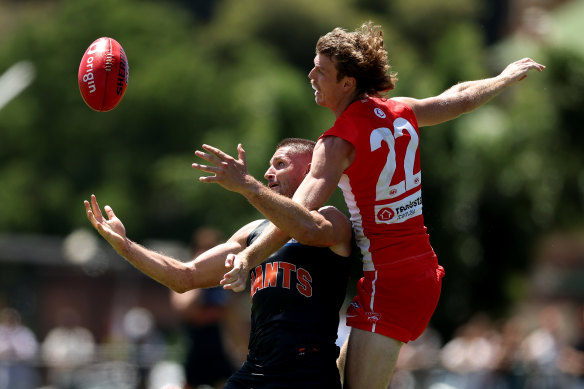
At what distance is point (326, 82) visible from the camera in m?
5.80

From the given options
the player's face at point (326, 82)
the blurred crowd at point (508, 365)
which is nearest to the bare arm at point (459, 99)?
the player's face at point (326, 82)

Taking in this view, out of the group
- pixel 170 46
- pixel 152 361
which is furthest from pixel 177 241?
pixel 152 361

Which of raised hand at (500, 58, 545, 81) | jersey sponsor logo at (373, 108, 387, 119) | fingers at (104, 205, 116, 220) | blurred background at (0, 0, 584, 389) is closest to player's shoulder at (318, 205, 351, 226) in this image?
jersey sponsor logo at (373, 108, 387, 119)

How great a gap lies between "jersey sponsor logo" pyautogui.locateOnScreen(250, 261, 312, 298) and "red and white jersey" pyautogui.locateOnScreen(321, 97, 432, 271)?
14.1 inches

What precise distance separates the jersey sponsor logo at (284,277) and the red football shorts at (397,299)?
1.09 feet

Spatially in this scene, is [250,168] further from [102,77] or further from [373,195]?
[373,195]

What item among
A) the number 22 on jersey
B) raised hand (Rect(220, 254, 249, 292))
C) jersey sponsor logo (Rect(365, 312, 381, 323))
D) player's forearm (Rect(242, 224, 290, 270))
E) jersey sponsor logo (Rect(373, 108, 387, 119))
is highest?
jersey sponsor logo (Rect(373, 108, 387, 119))

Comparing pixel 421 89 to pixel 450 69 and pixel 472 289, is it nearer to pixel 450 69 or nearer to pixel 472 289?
pixel 450 69

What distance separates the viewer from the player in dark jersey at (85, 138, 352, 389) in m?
5.59

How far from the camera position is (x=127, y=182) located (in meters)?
51.7

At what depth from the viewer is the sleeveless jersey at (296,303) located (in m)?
5.63

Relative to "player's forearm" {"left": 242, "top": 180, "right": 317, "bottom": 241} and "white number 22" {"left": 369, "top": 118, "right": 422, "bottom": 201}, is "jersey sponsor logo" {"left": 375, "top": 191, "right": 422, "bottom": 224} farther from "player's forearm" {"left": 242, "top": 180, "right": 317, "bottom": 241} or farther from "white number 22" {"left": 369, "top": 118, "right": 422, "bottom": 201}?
"player's forearm" {"left": 242, "top": 180, "right": 317, "bottom": 241}

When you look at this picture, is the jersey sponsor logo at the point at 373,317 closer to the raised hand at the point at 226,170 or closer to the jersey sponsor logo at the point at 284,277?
the jersey sponsor logo at the point at 284,277

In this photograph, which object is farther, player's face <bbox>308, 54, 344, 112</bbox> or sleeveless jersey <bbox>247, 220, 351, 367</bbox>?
player's face <bbox>308, 54, 344, 112</bbox>
